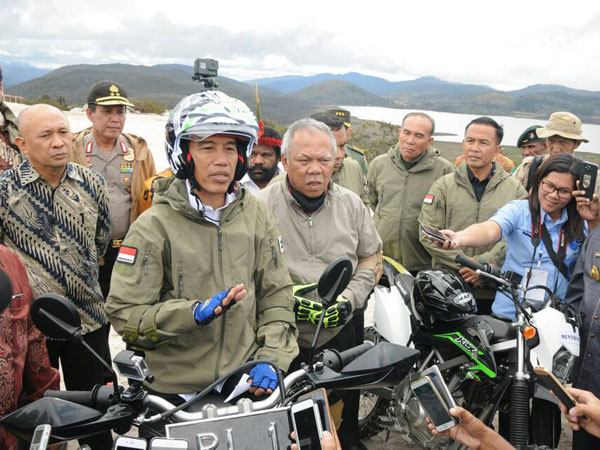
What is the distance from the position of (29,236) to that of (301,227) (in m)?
1.68

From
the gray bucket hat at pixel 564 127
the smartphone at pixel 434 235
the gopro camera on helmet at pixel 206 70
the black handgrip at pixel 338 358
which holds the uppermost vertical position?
the gopro camera on helmet at pixel 206 70

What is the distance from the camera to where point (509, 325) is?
3166 millimetres

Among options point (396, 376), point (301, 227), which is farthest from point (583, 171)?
point (396, 376)

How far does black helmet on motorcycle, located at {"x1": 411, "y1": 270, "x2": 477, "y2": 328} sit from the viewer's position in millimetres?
3115

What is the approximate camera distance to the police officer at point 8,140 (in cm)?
399

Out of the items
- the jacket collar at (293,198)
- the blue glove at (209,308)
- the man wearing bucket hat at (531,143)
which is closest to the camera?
the blue glove at (209,308)

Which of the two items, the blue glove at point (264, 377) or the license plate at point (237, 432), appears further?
the blue glove at point (264, 377)

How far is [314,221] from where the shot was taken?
3.27 meters

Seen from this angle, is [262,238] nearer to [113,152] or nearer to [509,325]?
[509,325]

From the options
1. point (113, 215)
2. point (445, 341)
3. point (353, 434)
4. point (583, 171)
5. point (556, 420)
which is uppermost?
point (583, 171)

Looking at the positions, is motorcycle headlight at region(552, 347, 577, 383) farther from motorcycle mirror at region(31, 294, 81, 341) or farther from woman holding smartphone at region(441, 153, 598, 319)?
motorcycle mirror at region(31, 294, 81, 341)

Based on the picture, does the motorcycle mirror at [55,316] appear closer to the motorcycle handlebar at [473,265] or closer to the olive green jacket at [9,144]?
the motorcycle handlebar at [473,265]

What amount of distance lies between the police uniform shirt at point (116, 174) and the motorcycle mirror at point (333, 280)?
3.24 meters

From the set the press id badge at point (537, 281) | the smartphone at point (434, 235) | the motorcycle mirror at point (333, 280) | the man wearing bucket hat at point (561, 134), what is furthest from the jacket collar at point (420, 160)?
the motorcycle mirror at point (333, 280)
